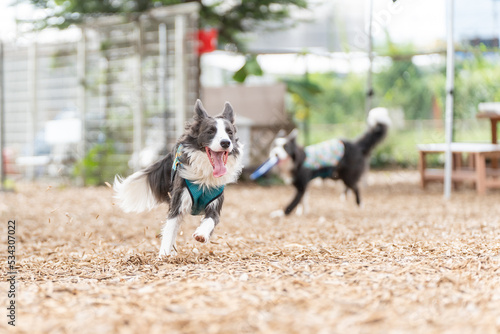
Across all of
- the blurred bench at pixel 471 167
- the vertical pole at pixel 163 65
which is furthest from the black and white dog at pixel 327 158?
the vertical pole at pixel 163 65

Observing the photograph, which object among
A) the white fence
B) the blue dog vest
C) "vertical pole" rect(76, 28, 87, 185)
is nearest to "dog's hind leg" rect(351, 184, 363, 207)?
the white fence

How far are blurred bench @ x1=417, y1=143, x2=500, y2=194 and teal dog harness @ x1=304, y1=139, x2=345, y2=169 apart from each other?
268 cm

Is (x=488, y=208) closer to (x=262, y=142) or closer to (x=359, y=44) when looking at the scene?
(x=262, y=142)

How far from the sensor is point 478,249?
3.88 metres

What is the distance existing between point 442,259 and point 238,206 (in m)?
4.26

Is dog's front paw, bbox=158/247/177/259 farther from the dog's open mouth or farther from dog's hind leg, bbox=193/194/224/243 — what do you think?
the dog's open mouth

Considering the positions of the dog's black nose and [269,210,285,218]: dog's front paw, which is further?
[269,210,285,218]: dog's front paw

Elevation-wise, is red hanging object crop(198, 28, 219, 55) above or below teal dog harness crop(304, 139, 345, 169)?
above

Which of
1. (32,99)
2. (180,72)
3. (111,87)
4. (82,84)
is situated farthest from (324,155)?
(32,99)

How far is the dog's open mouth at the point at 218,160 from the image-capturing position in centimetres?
376

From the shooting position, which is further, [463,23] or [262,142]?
[262,142]

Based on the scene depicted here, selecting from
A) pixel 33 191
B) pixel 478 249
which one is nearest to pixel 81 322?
pixel 478 249

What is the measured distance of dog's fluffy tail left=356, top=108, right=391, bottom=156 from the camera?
7.51m

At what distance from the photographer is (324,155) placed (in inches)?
278
